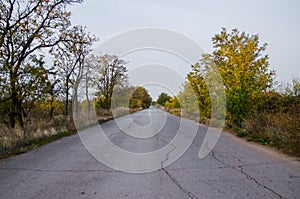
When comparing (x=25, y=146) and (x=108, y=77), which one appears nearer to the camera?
(x=25, y=146)

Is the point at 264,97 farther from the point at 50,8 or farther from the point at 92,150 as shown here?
the point at 50,8

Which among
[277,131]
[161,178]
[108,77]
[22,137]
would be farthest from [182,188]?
[108,77]

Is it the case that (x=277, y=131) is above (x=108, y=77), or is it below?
below

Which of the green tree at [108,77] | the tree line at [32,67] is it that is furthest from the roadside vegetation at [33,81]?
the green tree at [108,77]

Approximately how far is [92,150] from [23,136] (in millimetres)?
3756

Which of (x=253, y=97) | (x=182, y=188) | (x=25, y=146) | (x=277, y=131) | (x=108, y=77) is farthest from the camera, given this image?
(x=108, y=77)

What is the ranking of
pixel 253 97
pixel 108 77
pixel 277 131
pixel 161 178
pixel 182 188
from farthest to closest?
pixel 108 77 → pixel 253 97 → pixel 277 131 → pixel 161 178 → pixel 182 188

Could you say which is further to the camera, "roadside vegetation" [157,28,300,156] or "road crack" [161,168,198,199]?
"roadside vegetation" [157,28,300,156]

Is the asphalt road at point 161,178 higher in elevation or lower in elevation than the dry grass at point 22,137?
lower

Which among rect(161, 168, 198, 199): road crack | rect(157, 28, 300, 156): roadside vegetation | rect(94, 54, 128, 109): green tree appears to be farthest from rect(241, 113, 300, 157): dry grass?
rect(94, 54, 128, 109): green tree

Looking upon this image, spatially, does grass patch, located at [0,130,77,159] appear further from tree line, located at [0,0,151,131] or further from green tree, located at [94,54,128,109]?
green tree, located at [94,54,128,109]

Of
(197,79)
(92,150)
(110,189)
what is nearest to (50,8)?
(92,150)

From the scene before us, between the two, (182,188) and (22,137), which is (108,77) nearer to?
(22,137)

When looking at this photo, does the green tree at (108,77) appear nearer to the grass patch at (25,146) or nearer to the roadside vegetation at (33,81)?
the roadside vegetation at (33,81)
